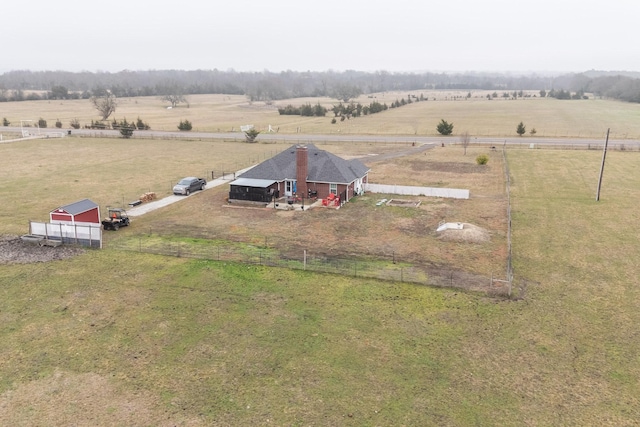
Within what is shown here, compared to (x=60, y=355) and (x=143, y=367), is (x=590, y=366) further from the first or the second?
(x=60, y=355)

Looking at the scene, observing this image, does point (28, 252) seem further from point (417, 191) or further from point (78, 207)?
point (417, 191)

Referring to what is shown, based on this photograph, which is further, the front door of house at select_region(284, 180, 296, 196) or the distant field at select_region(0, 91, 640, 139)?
the distant field at select_region(0, 91, 640, 139)

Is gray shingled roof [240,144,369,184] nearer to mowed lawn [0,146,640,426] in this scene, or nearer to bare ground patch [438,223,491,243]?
bare ground patch [438,223,491,243]

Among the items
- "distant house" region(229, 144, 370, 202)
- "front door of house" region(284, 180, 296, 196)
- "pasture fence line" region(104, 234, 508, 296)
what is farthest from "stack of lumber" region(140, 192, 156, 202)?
"front door of house" region(284, 180, 296, 196)

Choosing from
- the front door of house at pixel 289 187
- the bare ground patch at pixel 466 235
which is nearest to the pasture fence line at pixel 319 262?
the bare ground patch at pixel 466 235

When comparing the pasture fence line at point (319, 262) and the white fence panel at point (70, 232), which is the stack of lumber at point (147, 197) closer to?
the pasture fence line at point (319, 262)

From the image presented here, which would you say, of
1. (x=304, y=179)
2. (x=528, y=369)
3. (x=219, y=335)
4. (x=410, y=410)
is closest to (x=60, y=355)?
(x=219, y=335)
